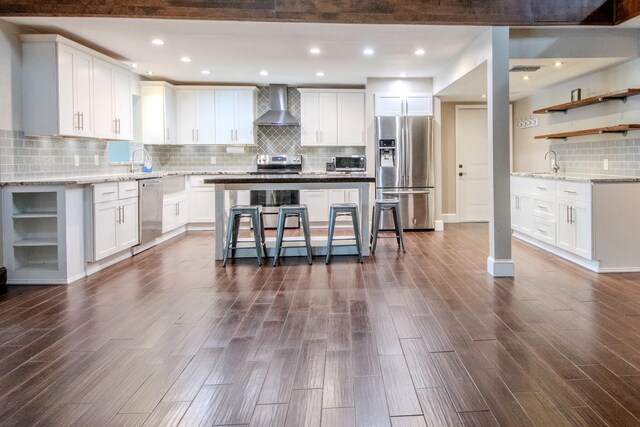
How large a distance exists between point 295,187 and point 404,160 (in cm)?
291

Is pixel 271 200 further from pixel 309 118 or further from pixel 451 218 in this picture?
pixel 451 218

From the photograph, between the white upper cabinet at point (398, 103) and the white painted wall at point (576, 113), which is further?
the white upper cabinet at point (398, 103)

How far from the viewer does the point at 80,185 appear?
170 inches

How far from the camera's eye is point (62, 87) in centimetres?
446

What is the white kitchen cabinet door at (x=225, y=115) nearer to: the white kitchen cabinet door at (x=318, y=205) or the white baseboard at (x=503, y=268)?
the white kitchen cabinet door at (x=318, y=205)

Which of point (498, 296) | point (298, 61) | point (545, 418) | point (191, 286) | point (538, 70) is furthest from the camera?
point (298, 61)

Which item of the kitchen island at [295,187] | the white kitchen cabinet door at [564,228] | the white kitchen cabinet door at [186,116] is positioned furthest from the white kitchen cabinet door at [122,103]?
the white kitchen cabinet door at [564,228]

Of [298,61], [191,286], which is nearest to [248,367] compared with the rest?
[191,286]

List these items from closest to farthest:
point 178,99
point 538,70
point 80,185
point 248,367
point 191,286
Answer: point 248,367 < point 191,286 < point 80,185 < point 538,70 < point 178,99

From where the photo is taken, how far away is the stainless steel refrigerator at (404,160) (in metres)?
7.30

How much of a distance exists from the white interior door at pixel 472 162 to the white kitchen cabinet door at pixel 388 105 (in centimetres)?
152

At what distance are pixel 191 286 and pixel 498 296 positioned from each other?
8.45 feet

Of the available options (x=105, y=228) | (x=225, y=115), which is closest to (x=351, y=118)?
(x=225, y=115)

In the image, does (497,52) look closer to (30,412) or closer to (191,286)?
(191,286)
